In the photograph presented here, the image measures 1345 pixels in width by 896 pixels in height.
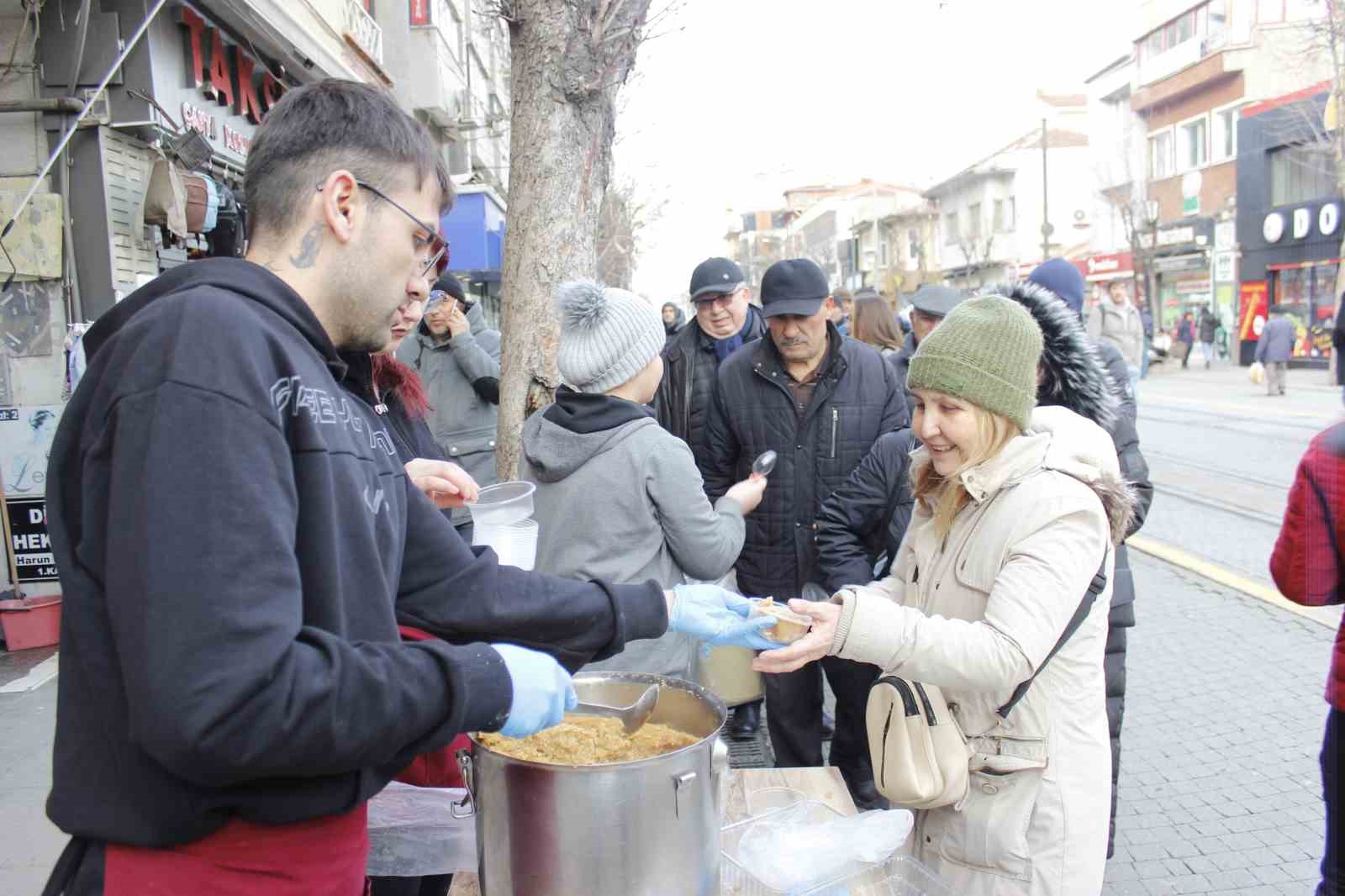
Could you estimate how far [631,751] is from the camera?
1.84 meters

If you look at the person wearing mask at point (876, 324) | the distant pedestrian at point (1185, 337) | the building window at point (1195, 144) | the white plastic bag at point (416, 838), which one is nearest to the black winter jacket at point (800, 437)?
the white plastic bag at point (416, 838)

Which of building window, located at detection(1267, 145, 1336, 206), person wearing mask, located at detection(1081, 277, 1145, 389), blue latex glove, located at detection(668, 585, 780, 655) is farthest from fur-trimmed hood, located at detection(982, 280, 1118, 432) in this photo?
building window, located at detection(1267, 145, 1336, 206)

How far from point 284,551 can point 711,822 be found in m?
0.91

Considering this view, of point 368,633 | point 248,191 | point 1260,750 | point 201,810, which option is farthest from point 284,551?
point 1260,750

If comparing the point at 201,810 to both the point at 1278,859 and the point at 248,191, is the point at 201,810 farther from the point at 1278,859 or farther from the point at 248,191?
the point at 1278,859

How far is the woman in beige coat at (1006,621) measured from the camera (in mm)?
2086

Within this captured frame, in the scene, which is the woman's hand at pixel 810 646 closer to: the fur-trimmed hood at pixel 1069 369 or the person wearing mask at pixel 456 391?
the fur-trimmed hood at pixel 1069 369

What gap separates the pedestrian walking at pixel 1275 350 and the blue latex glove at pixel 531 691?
22284 millimetres

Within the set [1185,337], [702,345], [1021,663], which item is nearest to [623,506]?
[1021,663]

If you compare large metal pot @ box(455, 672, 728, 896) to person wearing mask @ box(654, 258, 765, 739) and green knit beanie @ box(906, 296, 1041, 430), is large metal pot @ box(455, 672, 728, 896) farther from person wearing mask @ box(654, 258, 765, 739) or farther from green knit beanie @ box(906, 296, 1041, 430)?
person wearing mask @ box(654, 258, 765, 739)

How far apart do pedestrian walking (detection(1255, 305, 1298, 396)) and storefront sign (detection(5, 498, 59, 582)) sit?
21.5 metres

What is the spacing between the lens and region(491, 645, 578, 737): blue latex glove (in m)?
1.43

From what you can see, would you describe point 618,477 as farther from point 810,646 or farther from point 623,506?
point 810,646

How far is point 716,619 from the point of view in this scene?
6.98 feet
